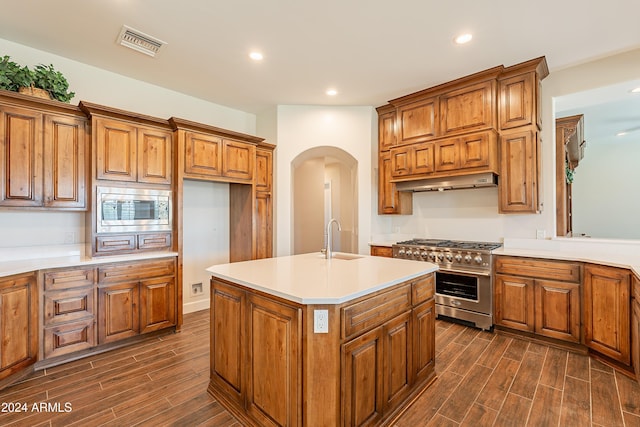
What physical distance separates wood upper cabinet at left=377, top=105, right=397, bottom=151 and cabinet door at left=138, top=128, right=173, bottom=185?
286 cm

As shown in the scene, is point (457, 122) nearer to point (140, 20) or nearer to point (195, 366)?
point (140, 20)

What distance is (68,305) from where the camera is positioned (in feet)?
8.90

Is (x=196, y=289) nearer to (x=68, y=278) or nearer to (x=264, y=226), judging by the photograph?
(x=264, y=226)

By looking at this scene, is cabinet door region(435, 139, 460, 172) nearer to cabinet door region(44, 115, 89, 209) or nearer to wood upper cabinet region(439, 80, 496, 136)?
wood upper cabinet region(439, 80, 496, 136)

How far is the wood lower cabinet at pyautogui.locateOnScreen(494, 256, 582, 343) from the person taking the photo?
290 cm

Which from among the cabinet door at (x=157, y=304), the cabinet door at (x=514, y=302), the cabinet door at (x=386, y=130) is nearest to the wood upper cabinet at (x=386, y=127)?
the cabinet door at (x=386, y=130)

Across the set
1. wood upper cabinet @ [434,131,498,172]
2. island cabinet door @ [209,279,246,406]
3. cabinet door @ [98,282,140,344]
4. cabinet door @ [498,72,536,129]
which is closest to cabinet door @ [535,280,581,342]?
wood upper cabinet @ [434,131,498,172]

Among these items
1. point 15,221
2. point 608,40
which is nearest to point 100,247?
point 15,221

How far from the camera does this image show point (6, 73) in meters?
2.57

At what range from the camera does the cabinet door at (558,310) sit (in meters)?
2.88

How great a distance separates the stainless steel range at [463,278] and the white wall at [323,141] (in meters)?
1.03

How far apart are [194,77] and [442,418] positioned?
13.6ft

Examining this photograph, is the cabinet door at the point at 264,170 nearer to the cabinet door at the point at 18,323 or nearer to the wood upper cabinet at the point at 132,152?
the wood upper cabinet at the point at 132,152

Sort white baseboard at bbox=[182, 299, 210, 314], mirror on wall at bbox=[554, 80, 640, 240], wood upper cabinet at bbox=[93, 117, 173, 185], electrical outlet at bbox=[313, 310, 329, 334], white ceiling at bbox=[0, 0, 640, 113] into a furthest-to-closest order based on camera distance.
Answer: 1. mirror on wall at bbox=[554, 80, 640, 240]
2. white baseboard at bbox=[182, 299, 210, 314]
3. wood upper cabinet at bbox=[93, 117, 173, 185]
4. white ceiling at bbox=[0, 0, 640, 113]
5. electrical outlet at bbox=[313, 310, 329, 334]
